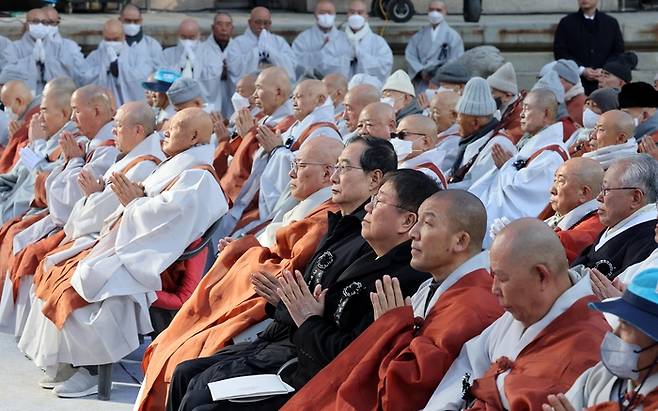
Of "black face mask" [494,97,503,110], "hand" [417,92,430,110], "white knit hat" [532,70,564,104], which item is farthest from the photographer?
"hand" [417,92,430,110]

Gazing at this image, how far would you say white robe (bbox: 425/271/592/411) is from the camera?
4.33 metres

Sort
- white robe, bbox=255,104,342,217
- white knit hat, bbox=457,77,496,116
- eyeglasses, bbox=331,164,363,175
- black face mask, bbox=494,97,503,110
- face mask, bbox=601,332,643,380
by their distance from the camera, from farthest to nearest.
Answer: black face mask, bbox=494,97,503,110 → white knit hat, bbox=457,77,496,116 → white robe, bbox=255,104,342,217 → eyeglasses, bbox=331,164,363,175 → face mask, bbox=601,332,643,380

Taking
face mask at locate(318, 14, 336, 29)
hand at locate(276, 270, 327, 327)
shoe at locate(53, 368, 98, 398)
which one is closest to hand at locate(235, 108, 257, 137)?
shoe at locate(53, 368, 98, 398)

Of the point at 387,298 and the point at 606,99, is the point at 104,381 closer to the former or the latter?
the point at 387,298

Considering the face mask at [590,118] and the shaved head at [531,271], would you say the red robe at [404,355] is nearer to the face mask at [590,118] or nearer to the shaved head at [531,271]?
the shaved head at [531,271]

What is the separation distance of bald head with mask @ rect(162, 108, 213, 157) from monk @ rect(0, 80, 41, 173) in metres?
2.89

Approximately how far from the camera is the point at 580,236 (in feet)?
20.0

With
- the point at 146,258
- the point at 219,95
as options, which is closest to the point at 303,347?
the point at 146,258

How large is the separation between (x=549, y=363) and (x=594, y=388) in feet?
0.79

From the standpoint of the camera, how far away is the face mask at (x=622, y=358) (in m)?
3.81

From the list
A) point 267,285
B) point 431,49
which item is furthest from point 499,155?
point 431,49

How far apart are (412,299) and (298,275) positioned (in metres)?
0.45

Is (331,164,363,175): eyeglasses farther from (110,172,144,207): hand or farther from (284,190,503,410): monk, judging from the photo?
(110,172,144,207): hand

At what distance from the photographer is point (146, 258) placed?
6980 millimetres
